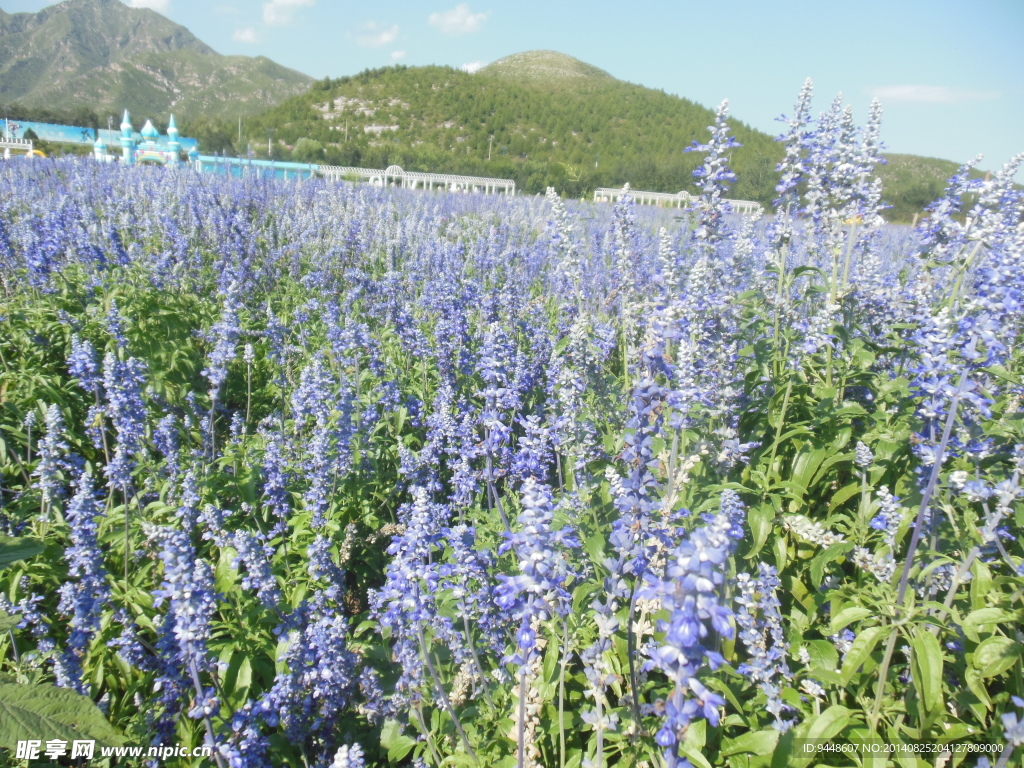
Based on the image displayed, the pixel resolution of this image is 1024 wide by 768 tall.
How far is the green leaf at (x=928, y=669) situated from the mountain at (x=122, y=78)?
183 m

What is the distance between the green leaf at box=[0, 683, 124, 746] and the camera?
1.16 metres

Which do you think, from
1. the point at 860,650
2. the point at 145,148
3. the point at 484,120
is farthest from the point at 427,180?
the point at 484,120

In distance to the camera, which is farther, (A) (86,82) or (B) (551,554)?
(A) (86,82)

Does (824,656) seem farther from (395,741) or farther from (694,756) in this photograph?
(395,741)

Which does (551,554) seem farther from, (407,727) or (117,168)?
(117,168)

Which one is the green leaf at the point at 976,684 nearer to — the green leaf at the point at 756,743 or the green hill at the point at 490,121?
the green leaf at the point at 756,743

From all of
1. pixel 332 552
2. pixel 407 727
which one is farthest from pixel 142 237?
pixel 407 727

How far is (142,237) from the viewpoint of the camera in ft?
26.0

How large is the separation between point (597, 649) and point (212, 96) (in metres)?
215

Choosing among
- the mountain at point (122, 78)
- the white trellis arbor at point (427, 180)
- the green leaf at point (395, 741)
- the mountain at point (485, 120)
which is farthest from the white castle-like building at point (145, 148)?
the mountain at point (122, 78)

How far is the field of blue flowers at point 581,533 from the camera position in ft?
6.01

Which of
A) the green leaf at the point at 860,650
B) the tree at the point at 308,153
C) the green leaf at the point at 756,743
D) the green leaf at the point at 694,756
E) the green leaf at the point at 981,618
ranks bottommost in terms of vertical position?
the green leaf at the point at 756,743

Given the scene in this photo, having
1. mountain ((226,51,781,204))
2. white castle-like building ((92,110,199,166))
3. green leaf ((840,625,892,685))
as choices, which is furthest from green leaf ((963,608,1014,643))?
mountain ((226,51,781,204))

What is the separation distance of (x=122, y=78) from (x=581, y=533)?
225m
